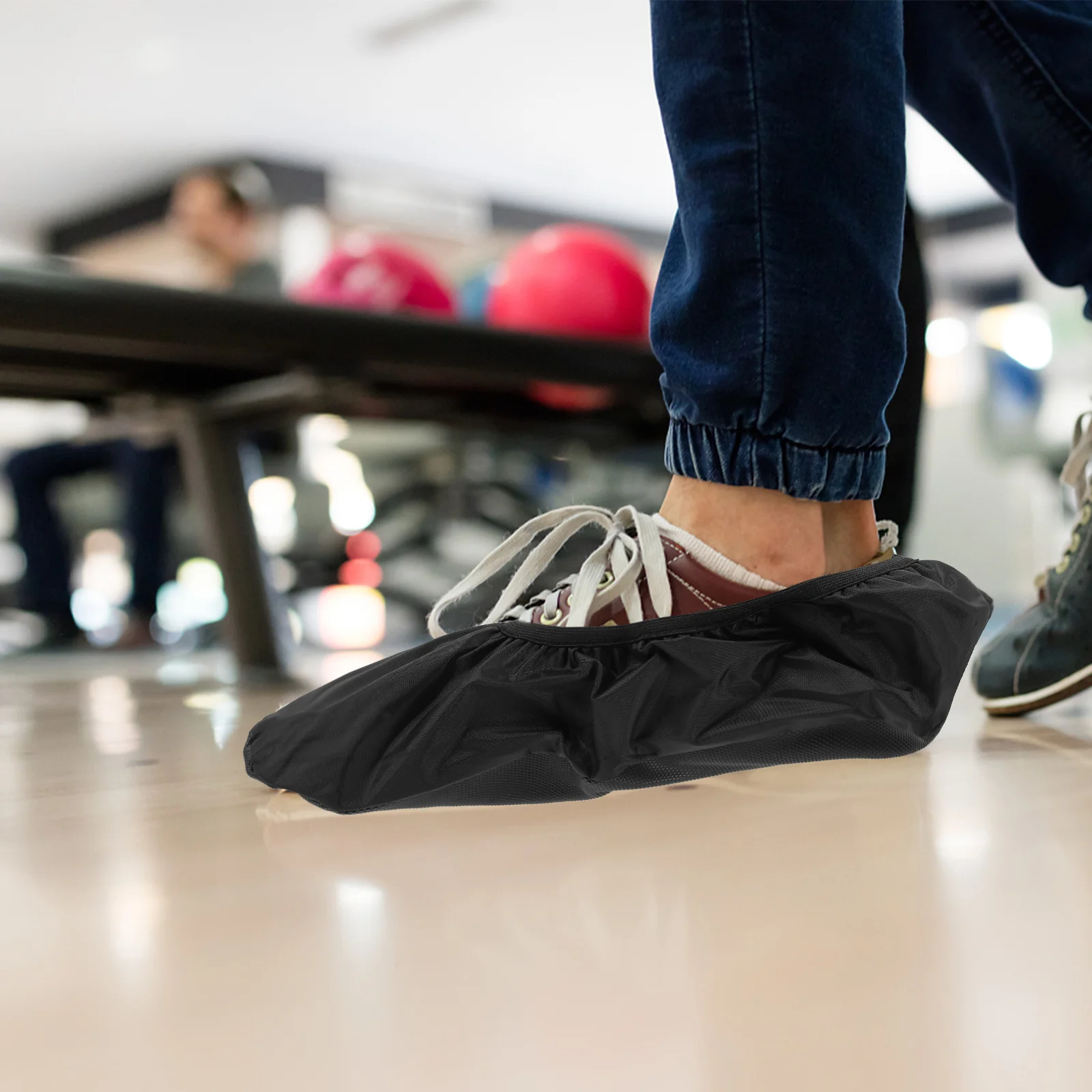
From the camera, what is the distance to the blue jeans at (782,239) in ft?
2.09

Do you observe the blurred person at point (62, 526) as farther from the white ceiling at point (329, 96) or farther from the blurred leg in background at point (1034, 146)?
the white ceiling at point (329, 96)

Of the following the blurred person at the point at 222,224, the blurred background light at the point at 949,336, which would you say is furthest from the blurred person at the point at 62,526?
the blurred background light at the point at 949,336

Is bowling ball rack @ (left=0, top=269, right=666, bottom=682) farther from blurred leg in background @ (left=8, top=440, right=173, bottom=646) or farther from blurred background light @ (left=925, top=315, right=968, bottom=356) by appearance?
blurred background light @ (left=925, top=315, right=968, bottom=356)

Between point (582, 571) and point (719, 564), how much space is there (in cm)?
8

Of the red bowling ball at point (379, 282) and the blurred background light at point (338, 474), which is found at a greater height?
the red bowling ball at point (379, 282)

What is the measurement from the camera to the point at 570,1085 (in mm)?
311

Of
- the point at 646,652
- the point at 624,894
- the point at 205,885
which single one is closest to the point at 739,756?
the point at 646,652

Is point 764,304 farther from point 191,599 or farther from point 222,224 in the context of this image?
point 191,599

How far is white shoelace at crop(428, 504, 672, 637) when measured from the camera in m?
0.67

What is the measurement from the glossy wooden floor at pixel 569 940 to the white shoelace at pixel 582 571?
119 millimetres

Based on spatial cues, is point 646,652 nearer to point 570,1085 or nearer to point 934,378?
point 570,1085

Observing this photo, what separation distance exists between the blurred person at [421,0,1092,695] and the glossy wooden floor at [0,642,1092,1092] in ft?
0.47

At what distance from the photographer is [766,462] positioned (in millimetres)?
661

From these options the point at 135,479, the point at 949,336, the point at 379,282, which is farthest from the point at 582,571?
the point at 949,336
